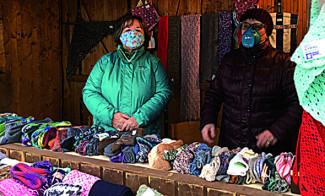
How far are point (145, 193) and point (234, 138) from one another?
118 centimetres

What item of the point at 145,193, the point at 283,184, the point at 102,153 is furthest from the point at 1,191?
the point at 283,184

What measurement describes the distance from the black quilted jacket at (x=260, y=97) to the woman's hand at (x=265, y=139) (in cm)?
3

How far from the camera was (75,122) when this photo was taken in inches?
229

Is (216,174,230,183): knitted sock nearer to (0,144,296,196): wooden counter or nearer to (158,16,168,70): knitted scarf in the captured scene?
(0,144,296,196): wooden counter

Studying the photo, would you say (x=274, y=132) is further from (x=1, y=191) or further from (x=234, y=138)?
(x=1, y=191)

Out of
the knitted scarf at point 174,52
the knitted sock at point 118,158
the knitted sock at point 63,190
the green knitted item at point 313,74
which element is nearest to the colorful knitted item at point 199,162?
the knitted sock at point 118,158

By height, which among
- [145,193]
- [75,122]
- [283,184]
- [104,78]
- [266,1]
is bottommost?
[75,122]

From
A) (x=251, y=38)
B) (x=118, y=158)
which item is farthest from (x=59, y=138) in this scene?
(x=251, y=38)

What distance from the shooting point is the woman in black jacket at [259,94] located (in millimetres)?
2576

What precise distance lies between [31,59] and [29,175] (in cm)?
369

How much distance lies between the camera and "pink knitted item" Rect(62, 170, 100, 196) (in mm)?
1842

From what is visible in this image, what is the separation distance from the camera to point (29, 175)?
75.7 inches

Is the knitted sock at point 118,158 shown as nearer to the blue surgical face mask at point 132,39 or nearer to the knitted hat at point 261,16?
the blue surgical face mask at point 132,39

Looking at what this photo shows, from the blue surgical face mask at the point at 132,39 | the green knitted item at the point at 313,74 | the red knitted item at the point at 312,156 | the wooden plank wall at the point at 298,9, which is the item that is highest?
the wooden plank wall at the point at 298,9
